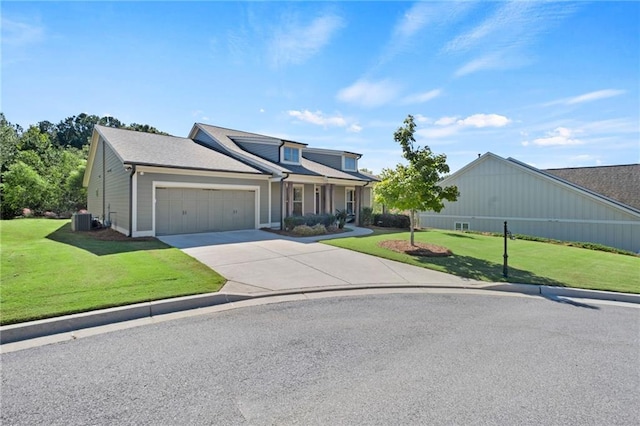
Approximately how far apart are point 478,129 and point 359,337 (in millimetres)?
18955

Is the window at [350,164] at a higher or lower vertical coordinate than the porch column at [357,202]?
higher

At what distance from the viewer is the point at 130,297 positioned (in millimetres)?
5141

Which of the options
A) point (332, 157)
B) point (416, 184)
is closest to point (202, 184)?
point (416, 184)

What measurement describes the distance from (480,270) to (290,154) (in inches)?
540

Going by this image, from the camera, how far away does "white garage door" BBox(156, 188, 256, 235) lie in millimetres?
12953

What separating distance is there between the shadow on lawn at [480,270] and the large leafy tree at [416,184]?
2192 millimetres

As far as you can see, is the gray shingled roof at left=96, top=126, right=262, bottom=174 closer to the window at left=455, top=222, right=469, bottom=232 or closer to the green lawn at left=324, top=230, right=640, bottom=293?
the green lawn at left=324, top=230, right=640, bottom=293

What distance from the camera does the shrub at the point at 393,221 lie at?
63.0 ft

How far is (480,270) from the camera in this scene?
8586 millimetres

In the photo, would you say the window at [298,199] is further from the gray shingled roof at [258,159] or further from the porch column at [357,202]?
the porch column at [357,202]

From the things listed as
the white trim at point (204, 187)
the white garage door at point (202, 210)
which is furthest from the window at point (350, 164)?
the white garage door at point (202, 210)

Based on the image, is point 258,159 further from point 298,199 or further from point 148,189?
point 148,189

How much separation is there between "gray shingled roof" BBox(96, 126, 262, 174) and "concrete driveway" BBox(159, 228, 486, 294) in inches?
138

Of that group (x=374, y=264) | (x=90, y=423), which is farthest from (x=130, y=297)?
(x=374, y=264)
